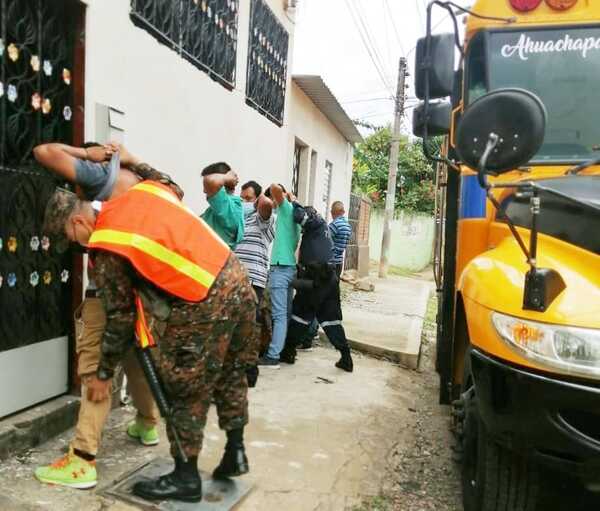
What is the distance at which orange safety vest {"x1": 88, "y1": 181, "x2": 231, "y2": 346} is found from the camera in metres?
2.30

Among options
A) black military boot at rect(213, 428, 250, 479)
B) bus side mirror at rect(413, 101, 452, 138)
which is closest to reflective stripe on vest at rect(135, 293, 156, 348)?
black military boot at rect(213, 428, 250, 479)

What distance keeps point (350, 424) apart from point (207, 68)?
124 inches

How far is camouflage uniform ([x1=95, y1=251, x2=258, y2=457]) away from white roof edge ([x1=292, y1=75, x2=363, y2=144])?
5704 millimetres

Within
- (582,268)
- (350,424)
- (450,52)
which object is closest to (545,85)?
(450,52)

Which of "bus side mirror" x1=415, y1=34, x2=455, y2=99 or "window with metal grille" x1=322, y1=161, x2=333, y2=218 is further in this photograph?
"window with metal grille" x1=322, y1=161, x2=333, y2=218

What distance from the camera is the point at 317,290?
5.30 metres

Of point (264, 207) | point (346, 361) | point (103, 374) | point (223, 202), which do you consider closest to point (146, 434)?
point (103, 374)

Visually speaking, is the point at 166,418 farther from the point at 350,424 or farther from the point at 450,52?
the point at 450,52

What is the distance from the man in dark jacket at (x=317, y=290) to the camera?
5281 millimetres

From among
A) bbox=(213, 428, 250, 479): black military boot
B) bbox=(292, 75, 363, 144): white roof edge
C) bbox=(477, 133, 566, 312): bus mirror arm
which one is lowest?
bbox=(213, 428, 250, 479): black military boot

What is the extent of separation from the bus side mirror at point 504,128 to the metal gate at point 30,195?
221 centimetres

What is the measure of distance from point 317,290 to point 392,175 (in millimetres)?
11371

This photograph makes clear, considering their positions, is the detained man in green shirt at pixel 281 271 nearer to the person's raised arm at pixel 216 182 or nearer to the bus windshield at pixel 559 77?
the person's raised arm at pixel 216 182

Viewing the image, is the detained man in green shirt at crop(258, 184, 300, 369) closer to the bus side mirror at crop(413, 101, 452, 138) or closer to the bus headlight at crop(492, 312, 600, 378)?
the bus side mirror at crop(413, 101, 452, 138)
